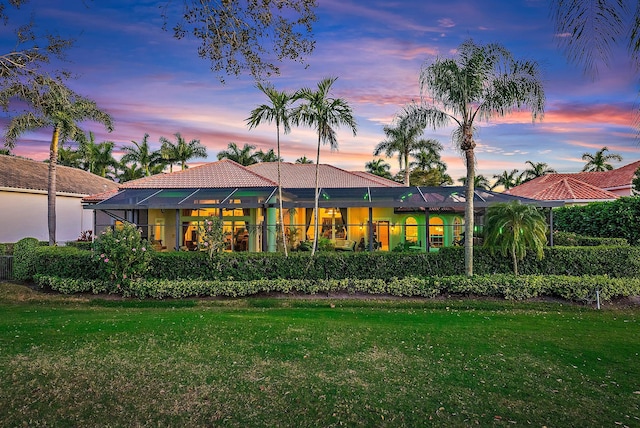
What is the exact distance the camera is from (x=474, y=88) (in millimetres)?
12047

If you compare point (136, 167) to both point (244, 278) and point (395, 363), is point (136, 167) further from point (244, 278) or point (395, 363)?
point (395, 363)

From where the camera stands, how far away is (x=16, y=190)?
20.0 m

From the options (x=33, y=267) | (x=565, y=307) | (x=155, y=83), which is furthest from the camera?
(x=33, y=267)

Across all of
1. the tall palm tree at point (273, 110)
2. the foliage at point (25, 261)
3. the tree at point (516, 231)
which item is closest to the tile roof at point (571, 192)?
the tree at point (516, 231)

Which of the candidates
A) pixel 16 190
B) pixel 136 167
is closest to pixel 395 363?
pixel 16 190

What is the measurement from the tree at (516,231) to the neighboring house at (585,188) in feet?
37.6

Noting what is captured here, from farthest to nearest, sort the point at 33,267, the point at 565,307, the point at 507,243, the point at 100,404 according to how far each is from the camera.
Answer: the point at 33,267
the point at 507,243
the point at 565,307
the point at 100,404

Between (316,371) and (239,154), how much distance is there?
36.0 meters

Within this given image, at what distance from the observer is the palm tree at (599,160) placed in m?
42.6

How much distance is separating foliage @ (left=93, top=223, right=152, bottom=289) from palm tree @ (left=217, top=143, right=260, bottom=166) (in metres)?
27.7

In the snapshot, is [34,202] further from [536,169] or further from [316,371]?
[536,169]

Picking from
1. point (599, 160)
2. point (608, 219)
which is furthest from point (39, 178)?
point (599, 160)

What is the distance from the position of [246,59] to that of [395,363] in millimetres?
5047

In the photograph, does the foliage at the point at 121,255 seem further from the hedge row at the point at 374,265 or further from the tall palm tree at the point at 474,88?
the tall palm tree at the point at 474,88
